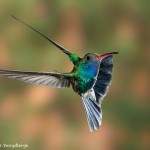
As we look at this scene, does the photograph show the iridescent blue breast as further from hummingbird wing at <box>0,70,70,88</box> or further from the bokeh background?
the bokeh background

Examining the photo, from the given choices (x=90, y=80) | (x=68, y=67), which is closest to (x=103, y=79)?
(x=90, y=80)

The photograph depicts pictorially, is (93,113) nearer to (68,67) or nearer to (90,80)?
(90,80)

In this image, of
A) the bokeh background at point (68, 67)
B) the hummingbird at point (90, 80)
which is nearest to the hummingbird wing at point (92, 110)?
the hummingbird at point (90, 80)

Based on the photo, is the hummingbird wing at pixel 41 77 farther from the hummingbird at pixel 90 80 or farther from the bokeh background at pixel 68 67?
the bokeh background at pixel 68 67

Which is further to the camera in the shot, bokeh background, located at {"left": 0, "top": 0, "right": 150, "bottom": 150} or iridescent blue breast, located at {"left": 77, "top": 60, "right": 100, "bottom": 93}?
bokeh background, located at {"left": 0, "top": 0, "right": 150, "bottom": 150}

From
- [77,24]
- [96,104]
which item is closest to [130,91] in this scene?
[77,24]

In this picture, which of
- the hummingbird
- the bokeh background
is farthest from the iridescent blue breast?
the bokeh background
